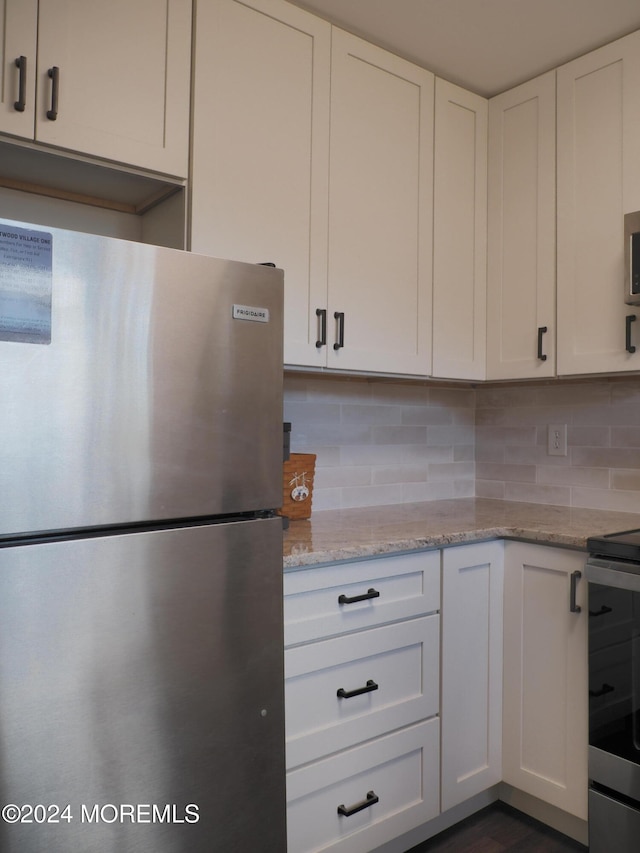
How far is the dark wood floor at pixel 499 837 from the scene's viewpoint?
5.67 feet

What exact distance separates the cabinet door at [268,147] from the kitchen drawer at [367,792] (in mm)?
1026

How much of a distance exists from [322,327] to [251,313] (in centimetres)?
71

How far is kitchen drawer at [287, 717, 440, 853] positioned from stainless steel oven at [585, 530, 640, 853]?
40cm

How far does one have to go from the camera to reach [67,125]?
1.39 m

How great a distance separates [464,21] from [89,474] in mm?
1721

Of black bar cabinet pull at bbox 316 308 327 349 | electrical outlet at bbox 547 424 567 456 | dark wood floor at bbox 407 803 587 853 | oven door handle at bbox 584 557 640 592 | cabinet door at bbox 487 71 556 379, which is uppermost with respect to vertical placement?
cabinet door at bbox 487 71 556 379

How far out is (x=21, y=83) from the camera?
1.32 metres

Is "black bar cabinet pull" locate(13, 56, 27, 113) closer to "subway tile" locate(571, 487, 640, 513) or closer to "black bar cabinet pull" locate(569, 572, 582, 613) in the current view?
"black bar cabinet pull" locate(569, 572, 582, 613)

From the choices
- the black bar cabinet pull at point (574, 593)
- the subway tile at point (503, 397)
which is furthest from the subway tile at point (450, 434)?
the black bar cabinet pull at point (574, 593)

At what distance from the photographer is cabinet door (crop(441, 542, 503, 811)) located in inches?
68.2

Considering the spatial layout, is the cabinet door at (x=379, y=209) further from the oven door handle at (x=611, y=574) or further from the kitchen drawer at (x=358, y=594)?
the oven door handle at (x=611, y=574)

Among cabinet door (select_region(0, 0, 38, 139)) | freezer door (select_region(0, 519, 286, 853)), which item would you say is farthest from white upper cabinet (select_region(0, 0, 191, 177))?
freezer door (select_region(0, 519, 286, 853))

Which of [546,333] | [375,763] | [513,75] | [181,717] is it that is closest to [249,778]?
[181,717]

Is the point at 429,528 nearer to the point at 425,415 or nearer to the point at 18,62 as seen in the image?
the point at 425,415
